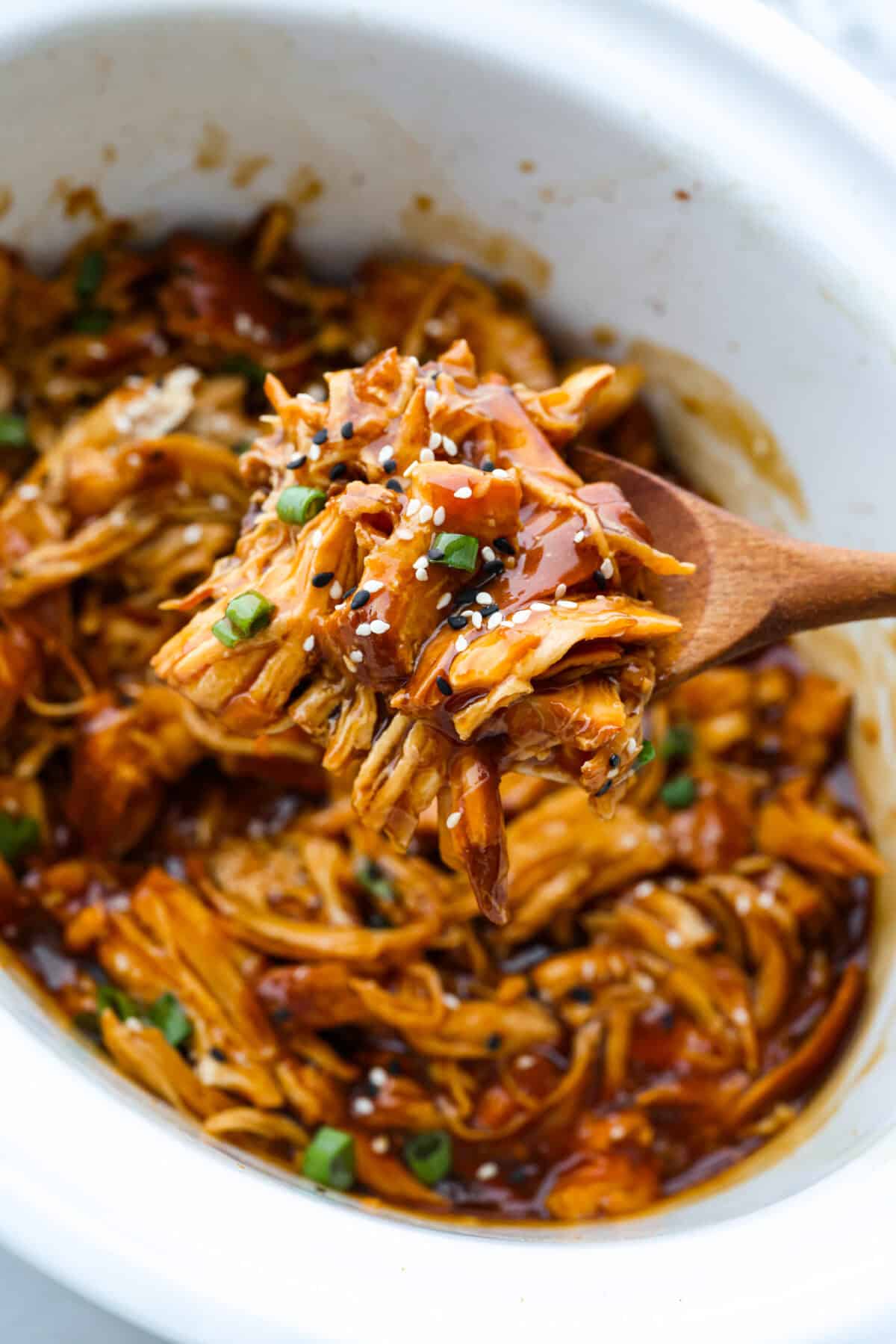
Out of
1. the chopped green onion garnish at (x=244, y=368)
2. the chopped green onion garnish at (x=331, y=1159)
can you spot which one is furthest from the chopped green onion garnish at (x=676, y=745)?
the chopped green onion garnish at (x=244, y=368)

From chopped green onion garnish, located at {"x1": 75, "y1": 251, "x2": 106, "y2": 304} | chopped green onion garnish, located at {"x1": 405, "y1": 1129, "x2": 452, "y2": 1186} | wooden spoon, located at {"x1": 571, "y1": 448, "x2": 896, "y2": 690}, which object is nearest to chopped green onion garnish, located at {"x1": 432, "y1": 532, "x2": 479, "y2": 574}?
wooden spoon, located at {"x1": 571, "y1": 448, "x2": 896, "y2": 690}

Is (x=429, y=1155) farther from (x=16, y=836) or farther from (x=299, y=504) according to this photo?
(x=299, y=504)

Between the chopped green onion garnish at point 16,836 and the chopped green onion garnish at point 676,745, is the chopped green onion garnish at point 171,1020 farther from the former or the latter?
the chopped green onion garnish at point 676,745

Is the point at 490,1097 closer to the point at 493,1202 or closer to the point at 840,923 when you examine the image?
the point at 493,1202

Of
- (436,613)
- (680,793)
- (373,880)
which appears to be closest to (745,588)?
(436,613)

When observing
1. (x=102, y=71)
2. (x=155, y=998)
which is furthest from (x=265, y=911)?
(x=102, y=71)

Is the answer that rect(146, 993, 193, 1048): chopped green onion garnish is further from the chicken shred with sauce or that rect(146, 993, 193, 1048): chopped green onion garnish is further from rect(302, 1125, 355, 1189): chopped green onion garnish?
rect(302, 1125, 355, 1189): chopped green onion garnish
